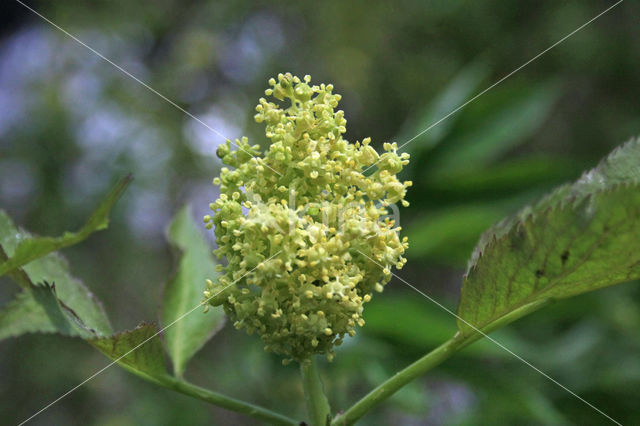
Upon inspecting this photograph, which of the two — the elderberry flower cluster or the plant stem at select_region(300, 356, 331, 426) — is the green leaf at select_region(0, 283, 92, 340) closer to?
the elderberry flower cluster

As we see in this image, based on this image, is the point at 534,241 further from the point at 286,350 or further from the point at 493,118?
the point at 493,118

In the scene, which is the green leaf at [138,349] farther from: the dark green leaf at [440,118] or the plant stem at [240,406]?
the dark green leaf at [440,118]

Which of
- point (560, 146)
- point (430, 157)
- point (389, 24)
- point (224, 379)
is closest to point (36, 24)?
point (389, 24)

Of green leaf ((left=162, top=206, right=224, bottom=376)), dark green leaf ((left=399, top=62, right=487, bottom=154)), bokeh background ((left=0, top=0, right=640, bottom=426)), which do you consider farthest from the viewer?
bokeh background ((left=0, top=0, right=640, bottom=426))

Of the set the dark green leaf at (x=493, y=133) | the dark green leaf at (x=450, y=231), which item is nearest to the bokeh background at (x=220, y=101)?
the dark green leaf at (x=493, y=133)

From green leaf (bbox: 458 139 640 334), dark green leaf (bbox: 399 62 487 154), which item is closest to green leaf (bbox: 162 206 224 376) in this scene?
green leaf (bbox: 458 139 640 334)

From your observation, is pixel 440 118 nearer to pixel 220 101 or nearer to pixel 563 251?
pixel 563 251
